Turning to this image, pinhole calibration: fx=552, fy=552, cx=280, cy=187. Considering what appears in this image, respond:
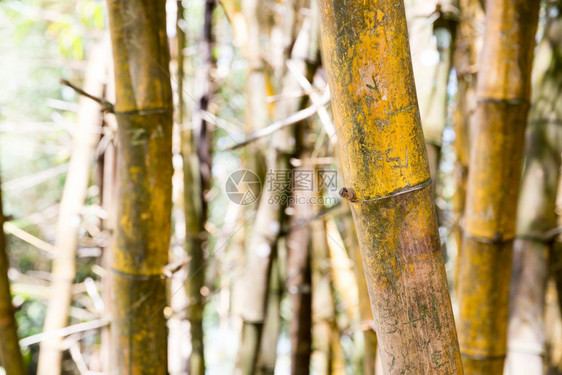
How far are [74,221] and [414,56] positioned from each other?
1352mm

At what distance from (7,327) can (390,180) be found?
101 centimetres

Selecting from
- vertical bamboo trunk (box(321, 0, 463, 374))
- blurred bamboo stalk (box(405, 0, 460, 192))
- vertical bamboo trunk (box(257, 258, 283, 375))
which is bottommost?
vertical bamboo trunk (box(257, 258, 283, 375))

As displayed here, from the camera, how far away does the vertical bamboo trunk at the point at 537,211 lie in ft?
4.46

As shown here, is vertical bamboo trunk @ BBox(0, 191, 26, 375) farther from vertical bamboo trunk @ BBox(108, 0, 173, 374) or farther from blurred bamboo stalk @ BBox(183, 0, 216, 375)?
blurred bamboo stalk @ BBox(183, 0, 216, 375)

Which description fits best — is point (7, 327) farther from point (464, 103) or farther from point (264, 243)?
point (464, 103)

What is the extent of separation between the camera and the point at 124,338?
93 centimetres

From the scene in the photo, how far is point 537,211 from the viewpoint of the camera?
53.7 inches

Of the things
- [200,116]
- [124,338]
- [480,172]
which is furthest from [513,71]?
[200,116]

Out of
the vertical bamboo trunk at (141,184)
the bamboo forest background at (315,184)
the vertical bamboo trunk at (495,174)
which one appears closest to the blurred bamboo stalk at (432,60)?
the bamboo forest background at (315,184)

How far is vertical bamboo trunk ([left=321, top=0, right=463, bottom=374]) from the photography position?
1.63ft

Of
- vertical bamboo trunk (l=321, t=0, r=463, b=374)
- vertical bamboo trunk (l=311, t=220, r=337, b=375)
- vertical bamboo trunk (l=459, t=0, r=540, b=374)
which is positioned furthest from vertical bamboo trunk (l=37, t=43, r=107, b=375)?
vertical bamboo trunk (l=321, t=0, r=463, b=374)

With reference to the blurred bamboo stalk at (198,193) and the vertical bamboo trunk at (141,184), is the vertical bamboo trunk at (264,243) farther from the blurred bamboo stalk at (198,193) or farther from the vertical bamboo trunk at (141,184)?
the vertical bamboo trunk at (141,184)

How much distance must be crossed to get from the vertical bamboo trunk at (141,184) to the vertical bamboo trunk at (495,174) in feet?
1.82

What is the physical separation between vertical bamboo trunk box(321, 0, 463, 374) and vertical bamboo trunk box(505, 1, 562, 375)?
3.11ft
